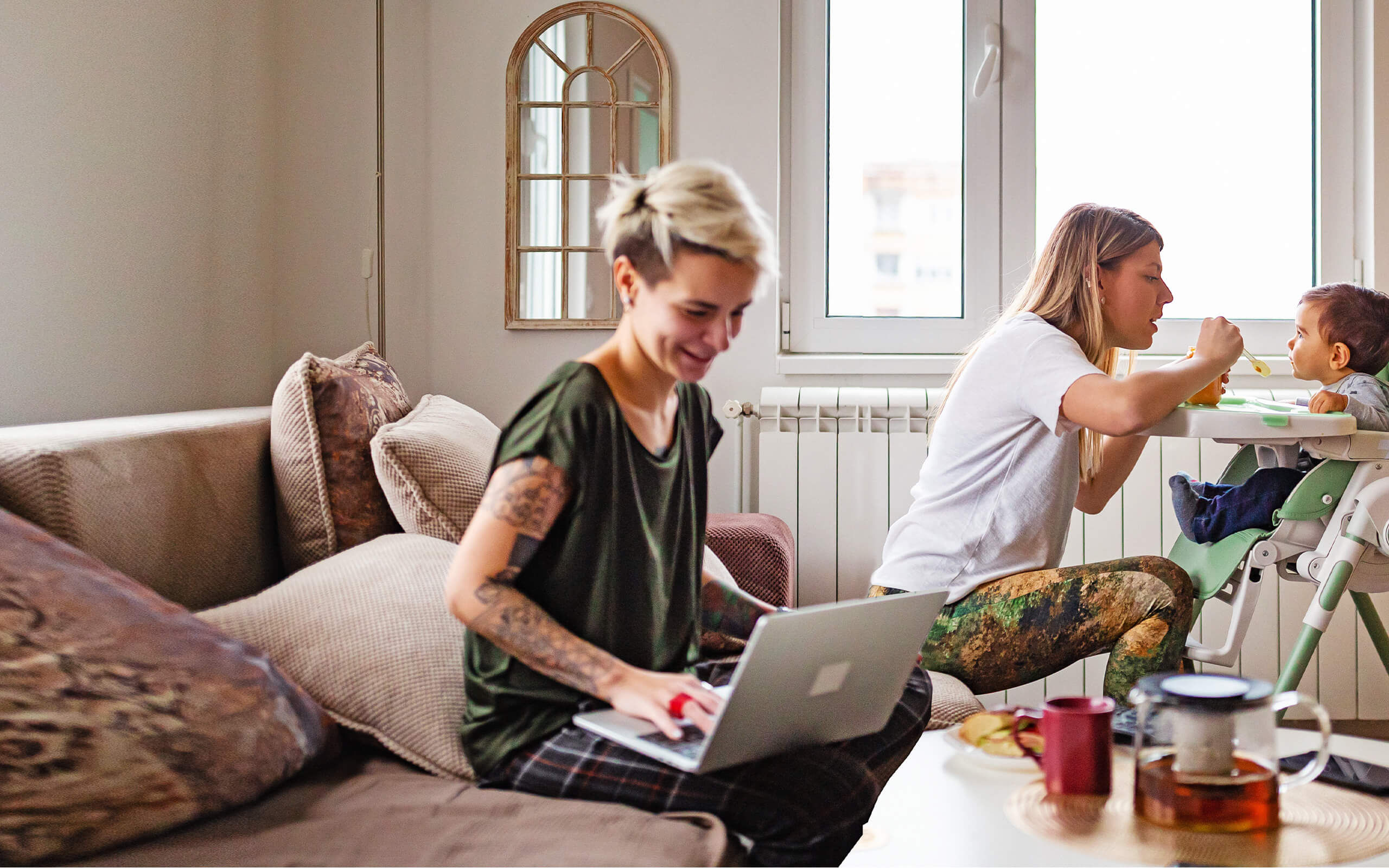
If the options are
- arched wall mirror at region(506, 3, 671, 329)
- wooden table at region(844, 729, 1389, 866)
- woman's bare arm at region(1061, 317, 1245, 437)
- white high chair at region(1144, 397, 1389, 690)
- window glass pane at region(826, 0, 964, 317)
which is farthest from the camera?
window glass pane at region(826, 0, 964, 317)

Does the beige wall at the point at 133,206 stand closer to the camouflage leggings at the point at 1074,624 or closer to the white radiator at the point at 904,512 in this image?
the white radiator at the point at 904,512

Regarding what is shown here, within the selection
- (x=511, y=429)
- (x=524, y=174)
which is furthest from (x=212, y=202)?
(x=511, y=429)

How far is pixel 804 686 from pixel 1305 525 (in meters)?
1.31

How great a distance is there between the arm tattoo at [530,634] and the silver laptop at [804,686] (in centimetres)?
4

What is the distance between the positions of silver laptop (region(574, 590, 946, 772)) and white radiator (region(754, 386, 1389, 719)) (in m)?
1.46

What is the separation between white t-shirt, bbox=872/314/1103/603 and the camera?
1.71m

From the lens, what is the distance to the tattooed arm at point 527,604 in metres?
0.92

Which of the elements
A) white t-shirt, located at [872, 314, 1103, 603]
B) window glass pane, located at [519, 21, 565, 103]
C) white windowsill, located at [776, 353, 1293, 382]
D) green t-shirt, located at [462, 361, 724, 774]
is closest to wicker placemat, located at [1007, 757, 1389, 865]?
green t-shirt, located at [462, 361, 724, 774]

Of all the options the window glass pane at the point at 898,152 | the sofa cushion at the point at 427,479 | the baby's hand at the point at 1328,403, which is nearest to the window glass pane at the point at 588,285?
the window glass pane at the point at 898,152

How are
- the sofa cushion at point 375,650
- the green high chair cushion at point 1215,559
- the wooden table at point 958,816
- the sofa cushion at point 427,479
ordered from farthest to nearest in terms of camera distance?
the green high chair cushion at point 1215,559, the sofa cushion at point 427,479, the sofa cushion at point 375,650, the wooden table at point 958,816

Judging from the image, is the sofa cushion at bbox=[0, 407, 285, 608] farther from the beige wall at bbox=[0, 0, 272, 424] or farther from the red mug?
the red mug

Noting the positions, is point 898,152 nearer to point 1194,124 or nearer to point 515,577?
point 1194,124

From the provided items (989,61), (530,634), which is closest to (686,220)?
(530,634)

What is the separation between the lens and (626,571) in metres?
1.01
